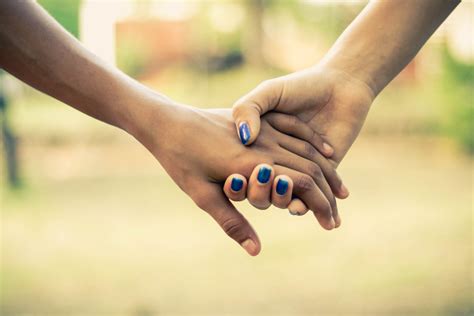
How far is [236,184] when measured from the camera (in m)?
1.85

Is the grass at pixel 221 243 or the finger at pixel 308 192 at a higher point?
the finger at pixel 308 192

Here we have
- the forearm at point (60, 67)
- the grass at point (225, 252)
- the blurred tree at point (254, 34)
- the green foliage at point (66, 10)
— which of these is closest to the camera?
the forearm at point (60, 67)

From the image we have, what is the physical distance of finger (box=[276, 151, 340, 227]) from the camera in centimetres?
201

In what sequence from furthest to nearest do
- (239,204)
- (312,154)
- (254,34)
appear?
(254,34) → (239,204) → (312,154)

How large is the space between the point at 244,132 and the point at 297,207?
278mm

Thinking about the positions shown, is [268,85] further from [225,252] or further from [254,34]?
[254,34]

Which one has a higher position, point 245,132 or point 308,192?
point 245,132

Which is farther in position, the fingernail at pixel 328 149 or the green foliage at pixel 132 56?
the green foliage at pixel 132 56

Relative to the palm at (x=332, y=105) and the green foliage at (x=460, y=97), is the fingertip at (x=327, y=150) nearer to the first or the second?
the palm at (x=332, y=105)

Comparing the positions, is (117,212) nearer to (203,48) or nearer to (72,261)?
(72,261)

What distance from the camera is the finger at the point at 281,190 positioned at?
184 cm

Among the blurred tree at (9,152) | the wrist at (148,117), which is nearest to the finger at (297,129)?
the wrist at (148,117)

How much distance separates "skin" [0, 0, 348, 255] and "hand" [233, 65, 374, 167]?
0.11 meters

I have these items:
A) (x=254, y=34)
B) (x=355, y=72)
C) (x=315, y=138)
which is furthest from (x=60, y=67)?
(x=254, y=34)
